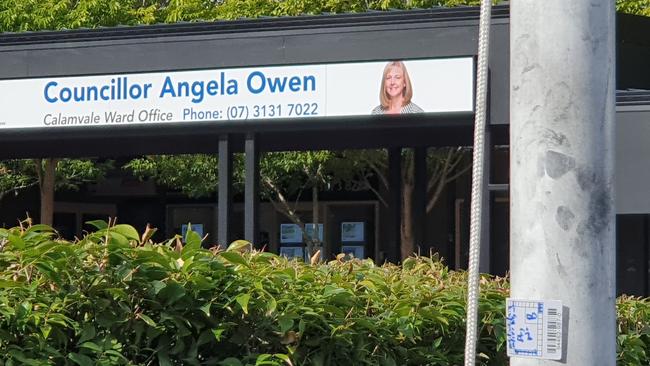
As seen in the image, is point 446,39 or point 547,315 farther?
point 446,39

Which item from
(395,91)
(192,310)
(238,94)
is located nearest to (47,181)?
(238,94)

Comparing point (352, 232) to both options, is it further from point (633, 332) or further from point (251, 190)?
point (633, 332)

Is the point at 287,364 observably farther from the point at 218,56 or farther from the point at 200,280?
the point at 218,56

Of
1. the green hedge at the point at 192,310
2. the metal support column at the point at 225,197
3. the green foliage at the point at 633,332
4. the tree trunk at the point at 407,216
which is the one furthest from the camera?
the tree trunk at the point at 407,216

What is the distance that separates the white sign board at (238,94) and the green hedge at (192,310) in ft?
28.2

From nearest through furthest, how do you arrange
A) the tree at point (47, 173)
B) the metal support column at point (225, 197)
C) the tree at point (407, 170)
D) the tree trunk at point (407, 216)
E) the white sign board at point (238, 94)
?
1. the white sign board at point (238, 94)
2. the metal support column at point (225, 197)
3. the tree trunk at point (407, 216)
4. the tree at point (47, 173)
5. the tree at point (407, 170)

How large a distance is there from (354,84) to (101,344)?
10.4 meters

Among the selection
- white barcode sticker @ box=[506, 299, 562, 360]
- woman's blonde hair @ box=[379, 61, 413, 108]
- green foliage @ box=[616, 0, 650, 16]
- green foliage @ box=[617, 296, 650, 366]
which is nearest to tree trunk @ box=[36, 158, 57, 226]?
green foliage @ box=[616, 0, 650, 16]

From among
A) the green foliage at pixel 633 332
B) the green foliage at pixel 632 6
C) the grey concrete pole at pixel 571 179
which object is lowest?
the green foliage at pixel 633 332

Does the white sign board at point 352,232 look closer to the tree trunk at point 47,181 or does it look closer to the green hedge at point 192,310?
the tree trunk at point 47,181

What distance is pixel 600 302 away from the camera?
3.39 meters

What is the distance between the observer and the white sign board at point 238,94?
13625 millimetres

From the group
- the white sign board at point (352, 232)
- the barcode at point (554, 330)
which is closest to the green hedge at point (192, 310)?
the barcode at point (554, 330)

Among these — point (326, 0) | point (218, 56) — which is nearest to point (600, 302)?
point (218, 56)
